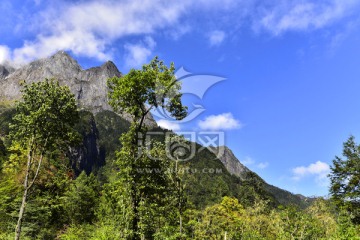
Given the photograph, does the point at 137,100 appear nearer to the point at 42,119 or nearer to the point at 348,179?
the point at 42,119

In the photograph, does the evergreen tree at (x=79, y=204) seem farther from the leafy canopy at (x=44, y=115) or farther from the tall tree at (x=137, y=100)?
the tall tree at (x=137, y=100)

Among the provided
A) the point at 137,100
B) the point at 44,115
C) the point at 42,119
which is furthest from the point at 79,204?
the point at 137,100

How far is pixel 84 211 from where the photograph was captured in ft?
173

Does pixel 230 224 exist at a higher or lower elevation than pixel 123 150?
lower

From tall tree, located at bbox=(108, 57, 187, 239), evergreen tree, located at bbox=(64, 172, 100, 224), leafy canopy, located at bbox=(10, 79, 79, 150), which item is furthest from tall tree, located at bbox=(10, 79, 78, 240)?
evergreen tree, located at bbox=(64, 172, 100, 224)

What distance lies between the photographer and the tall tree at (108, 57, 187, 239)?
20672 mm

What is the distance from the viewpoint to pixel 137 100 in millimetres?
21922

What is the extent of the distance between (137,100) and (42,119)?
7.32 m

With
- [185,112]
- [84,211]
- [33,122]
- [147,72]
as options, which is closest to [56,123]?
[33,122]

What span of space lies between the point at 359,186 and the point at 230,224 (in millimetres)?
19420

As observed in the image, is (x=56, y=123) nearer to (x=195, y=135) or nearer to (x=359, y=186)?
(x=195, y=135)

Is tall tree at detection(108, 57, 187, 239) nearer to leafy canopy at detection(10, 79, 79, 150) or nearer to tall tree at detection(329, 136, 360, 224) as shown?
leafy canopy at detection(10, 79, 79, 150)

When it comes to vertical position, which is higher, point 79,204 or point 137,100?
point 137,100

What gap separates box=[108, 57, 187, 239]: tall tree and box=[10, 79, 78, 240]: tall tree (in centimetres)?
417
